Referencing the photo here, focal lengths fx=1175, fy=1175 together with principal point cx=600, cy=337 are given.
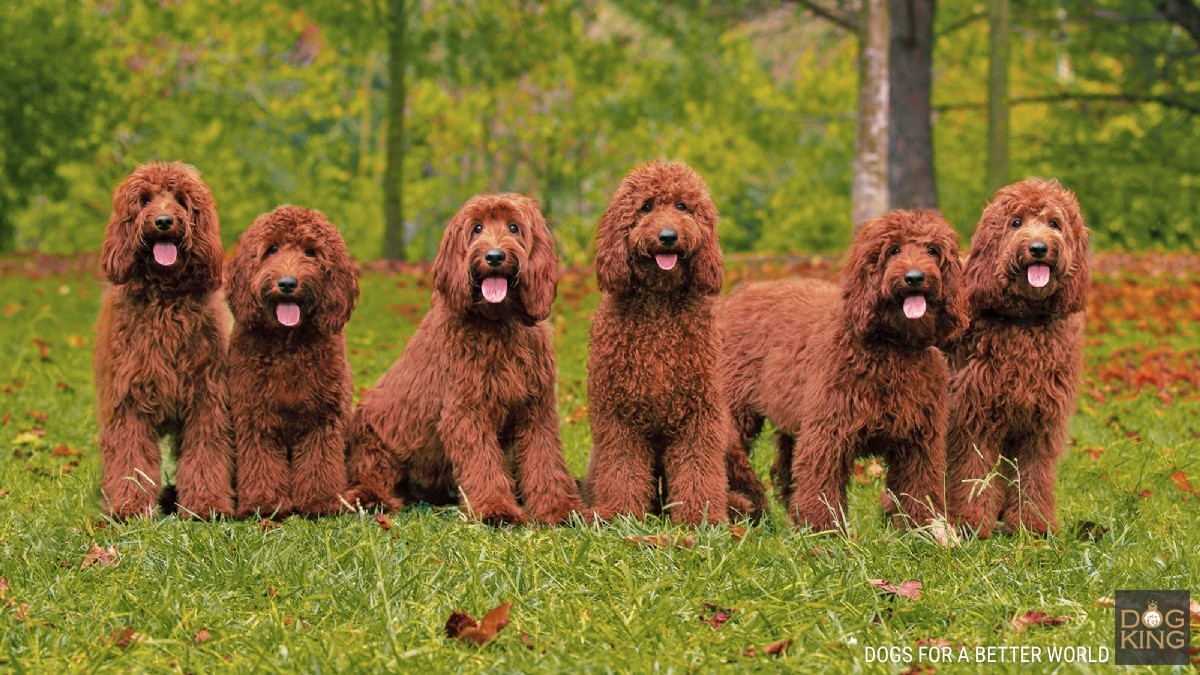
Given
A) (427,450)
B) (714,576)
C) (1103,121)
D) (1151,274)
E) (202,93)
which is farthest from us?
(1103,121)

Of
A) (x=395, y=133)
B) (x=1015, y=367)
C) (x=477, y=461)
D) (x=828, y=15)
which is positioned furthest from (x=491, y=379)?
(x=828, y=15)

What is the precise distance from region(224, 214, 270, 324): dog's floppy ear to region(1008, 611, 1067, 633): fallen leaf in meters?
3.43

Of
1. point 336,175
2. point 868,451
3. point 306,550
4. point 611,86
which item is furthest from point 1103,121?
point 306,550

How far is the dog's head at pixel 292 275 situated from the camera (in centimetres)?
523

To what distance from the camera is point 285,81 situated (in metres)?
25.4

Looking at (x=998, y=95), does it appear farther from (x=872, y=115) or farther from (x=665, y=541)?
(x=665, y=541)

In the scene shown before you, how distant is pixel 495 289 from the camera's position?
16.7 feet

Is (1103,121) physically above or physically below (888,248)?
above

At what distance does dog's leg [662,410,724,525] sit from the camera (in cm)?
529

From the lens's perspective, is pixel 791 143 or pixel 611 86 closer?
pixel 611 86

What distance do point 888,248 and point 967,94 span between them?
2381 centimetres

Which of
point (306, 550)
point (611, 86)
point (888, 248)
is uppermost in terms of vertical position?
point (611, 86)

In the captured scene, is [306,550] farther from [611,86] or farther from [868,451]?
[611,86]

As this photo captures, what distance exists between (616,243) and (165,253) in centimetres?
201
